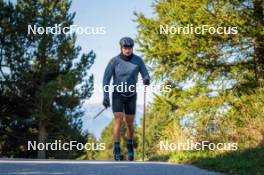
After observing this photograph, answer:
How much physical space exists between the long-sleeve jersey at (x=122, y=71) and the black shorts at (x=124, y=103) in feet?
0.79

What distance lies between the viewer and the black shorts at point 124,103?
9030 millimetres

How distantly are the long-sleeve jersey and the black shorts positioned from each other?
242mm

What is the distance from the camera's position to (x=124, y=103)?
9.12 meters

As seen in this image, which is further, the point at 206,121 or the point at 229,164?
the point at 206,121

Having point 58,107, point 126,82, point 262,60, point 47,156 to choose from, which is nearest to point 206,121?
point 262,60

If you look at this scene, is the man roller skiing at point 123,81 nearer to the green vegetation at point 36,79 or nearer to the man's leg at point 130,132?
the man's leg at point 130,132

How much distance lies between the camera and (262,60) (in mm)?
15117

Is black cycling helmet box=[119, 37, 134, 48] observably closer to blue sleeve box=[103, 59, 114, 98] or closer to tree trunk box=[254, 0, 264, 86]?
blue sleeve box=[103, 59, 114, 98]

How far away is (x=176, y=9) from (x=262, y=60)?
3.15 meters

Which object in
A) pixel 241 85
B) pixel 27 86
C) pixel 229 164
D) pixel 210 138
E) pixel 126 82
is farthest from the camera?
pixel 27 86


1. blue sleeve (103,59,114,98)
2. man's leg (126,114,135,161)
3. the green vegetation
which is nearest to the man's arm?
blue sleeve (103,59,114,98)

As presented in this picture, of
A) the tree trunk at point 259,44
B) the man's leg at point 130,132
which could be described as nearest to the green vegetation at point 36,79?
the tree trunk at point 259,44

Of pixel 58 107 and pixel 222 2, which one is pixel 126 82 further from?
pixel 58 107

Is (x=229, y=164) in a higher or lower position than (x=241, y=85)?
lower
